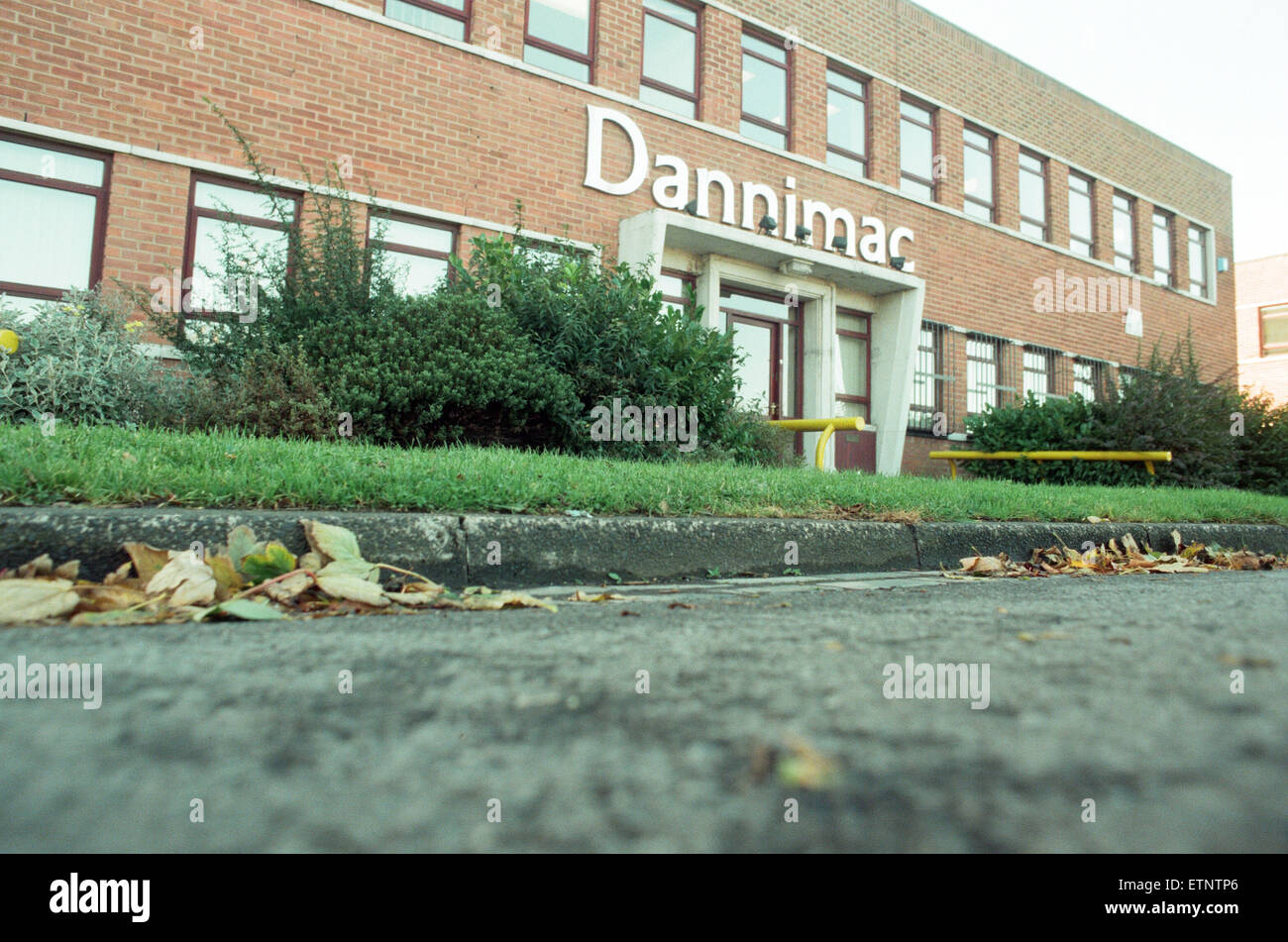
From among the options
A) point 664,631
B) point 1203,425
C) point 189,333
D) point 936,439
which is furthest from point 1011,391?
point 664,631

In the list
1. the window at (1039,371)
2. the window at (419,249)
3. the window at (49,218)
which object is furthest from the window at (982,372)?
the window at (49,218)

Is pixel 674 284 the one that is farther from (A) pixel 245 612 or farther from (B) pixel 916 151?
(A) pixel 245 612

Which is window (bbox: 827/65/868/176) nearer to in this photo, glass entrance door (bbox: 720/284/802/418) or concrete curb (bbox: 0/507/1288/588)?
glass entrance door (bbox: 720/284/802/418)

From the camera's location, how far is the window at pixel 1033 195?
53.3 ft

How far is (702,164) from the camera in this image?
37.6 feet

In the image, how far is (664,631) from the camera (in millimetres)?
1757

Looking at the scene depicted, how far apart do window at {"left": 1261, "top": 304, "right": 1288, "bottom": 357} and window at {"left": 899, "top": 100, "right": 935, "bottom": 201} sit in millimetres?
23244

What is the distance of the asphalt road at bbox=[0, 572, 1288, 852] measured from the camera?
2.25 ft

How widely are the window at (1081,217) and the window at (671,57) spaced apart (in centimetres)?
965

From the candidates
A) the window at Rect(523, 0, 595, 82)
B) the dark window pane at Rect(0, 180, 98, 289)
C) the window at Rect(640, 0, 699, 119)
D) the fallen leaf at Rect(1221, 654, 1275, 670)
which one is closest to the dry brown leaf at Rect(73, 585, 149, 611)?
the fallen leaf at Rect(1221, 654, 1275, 670)

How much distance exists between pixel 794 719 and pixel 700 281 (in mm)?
11368

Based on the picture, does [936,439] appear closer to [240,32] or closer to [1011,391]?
[1011,391]

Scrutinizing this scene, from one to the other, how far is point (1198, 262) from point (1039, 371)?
780 centimetres

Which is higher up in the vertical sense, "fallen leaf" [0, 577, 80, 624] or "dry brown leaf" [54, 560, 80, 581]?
"dry brown leaf" [54, 560, 80, 581]
